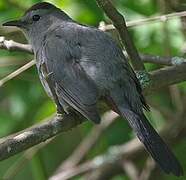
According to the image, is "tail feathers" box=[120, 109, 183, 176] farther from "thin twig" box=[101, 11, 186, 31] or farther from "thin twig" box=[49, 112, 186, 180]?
"thin twig" box=[49, 112, 186, 180]

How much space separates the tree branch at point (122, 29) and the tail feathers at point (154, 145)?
39cm

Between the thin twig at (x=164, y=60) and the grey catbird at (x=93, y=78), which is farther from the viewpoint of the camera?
the thin twig at (x=164, y=60)

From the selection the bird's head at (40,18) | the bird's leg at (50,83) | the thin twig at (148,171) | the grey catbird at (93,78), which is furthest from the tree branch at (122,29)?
the thin twig at (148,171)

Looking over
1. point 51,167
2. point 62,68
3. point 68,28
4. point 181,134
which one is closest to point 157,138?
point 62,68

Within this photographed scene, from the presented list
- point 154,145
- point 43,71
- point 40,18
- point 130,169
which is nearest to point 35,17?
point 40,18

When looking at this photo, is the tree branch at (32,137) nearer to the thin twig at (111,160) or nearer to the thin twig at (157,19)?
the thin twig at (157,19)

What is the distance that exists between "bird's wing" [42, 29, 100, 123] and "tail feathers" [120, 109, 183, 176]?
273mm

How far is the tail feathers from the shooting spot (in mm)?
4188

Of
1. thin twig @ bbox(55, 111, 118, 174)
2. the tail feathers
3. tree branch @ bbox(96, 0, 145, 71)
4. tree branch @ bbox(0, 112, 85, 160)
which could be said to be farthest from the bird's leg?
thin twig @ bbox(55, 111, 118, 174)

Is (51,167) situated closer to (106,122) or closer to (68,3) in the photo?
(106,122)

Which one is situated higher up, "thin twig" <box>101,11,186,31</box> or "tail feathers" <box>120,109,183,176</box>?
"thin twig" <box>101,11,186,31</box>

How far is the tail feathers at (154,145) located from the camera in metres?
4.19

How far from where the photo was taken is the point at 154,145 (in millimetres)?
4289

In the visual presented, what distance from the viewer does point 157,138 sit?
171 inches
